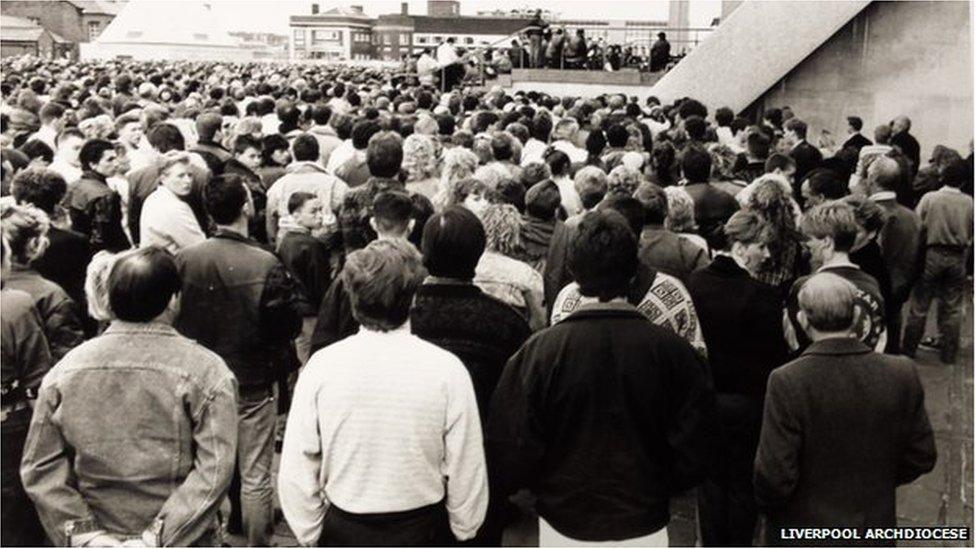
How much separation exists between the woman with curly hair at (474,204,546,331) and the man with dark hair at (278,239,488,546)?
5.03 ft

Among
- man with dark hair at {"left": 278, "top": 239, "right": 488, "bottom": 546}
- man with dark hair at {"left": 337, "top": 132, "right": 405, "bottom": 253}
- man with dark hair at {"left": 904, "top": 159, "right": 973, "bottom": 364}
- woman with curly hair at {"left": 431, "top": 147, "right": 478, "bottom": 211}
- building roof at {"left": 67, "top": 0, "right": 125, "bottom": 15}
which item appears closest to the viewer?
man with dark hair at {"left": 278, "top": 239, "right": 488, "bottom": 546}

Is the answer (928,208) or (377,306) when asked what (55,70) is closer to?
(928,208)

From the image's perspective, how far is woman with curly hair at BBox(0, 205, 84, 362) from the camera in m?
3.95

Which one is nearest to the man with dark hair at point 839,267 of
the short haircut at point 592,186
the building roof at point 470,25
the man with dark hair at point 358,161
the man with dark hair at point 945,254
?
the short haircut at point 592,186

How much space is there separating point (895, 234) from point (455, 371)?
4.83 m

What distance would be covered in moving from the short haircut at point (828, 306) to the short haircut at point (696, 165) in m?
3.01

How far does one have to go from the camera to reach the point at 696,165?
645 cm

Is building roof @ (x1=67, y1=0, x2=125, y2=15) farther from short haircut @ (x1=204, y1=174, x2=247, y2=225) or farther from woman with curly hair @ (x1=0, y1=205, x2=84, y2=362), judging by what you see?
woman with curly hair @ (x1=0, y1=205, x2=84, y2=362)

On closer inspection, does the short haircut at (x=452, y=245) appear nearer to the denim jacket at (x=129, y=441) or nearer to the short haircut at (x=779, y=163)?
the denim jacket at (x=129, y=441)

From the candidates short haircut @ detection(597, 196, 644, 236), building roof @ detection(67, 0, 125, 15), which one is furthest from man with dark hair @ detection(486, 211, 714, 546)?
building roof @ detection(67, 0, 125, 15)

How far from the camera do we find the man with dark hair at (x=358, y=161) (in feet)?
25.3

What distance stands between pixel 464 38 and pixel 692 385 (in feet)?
245

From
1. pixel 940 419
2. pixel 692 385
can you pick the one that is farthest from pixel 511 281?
pixel 940 419

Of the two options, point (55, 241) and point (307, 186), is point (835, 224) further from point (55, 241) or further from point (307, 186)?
point (55, 241)
